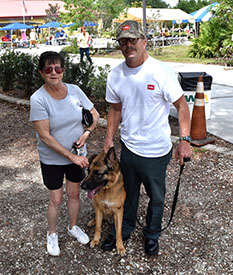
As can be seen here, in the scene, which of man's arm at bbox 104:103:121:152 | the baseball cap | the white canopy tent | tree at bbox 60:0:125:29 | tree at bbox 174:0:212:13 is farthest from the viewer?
tree at bbox 174:0:212:13

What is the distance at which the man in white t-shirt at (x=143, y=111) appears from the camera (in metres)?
→ 2.45

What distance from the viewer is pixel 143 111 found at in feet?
8.34

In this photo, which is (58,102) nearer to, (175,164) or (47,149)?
(47,149)

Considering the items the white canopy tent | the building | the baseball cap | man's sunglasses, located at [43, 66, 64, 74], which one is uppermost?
the building

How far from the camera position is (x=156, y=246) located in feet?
10.0

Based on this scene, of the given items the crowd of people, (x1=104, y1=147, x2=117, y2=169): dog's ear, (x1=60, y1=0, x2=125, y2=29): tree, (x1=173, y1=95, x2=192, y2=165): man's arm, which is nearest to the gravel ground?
the crowd of people

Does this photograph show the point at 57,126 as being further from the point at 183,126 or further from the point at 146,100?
the point at 183,126

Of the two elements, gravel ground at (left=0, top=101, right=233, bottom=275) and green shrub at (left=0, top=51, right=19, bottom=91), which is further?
green shrub at (left=0, top=51, right=19, bottom=91)

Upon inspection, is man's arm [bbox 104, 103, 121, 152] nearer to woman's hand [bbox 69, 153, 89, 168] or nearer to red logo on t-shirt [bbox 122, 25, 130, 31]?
woman's hand [bbox 69, 153, 89, 168]

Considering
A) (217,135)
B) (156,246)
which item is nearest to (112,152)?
(156,246)

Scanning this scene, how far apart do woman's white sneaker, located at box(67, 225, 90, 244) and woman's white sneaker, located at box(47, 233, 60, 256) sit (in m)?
0.19

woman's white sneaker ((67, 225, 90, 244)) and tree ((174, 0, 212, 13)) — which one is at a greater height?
tree ((174, 0, 212, 13))

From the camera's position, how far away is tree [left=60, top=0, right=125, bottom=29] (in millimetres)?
24609

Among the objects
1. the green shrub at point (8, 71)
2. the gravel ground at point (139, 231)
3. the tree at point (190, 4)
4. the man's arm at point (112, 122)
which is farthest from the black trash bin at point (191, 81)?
the tree at point (190, 4)
